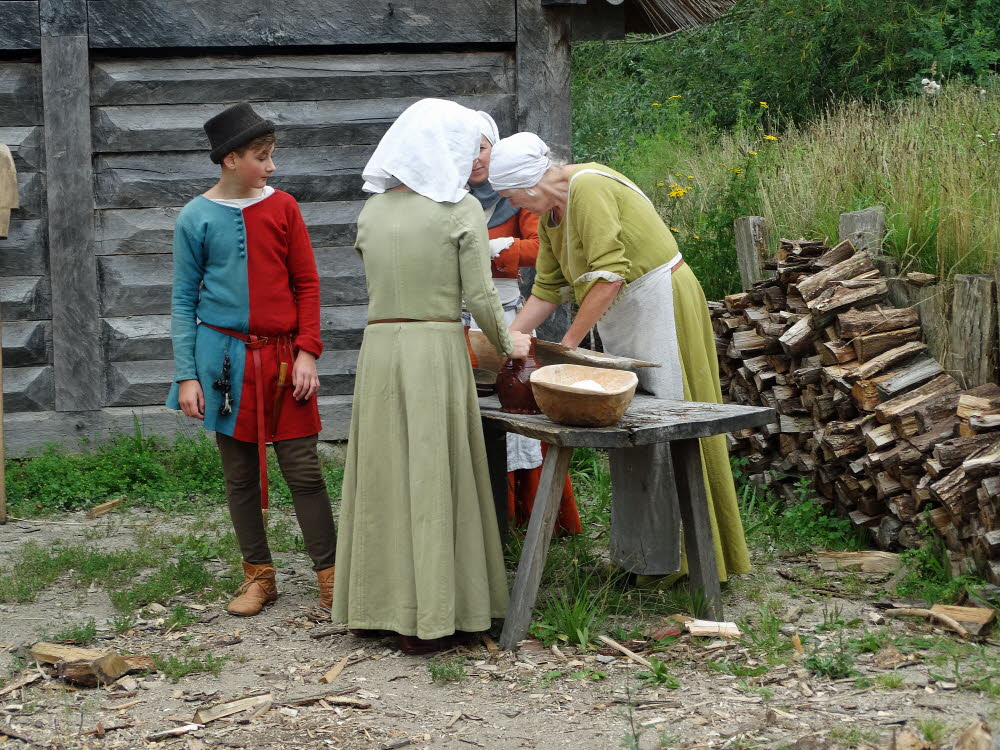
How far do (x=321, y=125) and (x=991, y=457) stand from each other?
421 cm

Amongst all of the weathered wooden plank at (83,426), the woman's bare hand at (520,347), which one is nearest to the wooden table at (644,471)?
the woman's bare hand at (520,347)

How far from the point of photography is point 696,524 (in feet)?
12.9

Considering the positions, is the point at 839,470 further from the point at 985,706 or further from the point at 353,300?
the point at 353,300

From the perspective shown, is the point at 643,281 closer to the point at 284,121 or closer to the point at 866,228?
the point at 866,228

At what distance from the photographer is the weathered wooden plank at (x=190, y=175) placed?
643 cm

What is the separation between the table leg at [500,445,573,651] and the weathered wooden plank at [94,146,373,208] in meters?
3.34

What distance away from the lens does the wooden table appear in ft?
11.6

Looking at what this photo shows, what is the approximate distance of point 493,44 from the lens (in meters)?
6.51

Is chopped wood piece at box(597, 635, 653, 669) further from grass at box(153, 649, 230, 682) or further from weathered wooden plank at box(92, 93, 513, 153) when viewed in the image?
weathered wooden plank at box(92, 93, 513, 153)

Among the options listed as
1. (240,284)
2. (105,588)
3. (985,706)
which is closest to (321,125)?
(240,284)

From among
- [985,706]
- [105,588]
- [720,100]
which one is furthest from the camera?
[720,100]

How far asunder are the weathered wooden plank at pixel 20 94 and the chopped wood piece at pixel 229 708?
4.29 meters

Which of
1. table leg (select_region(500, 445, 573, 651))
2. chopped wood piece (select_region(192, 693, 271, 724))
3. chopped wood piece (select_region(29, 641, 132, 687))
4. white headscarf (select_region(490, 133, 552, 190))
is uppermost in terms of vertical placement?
white headscarf (select_region(490, 133, 552, 190))

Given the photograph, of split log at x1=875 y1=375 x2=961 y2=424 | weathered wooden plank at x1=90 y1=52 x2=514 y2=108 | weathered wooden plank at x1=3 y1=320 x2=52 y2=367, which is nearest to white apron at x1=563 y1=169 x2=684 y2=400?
split log at x1=875 y1=375 x2=961 y2=424
